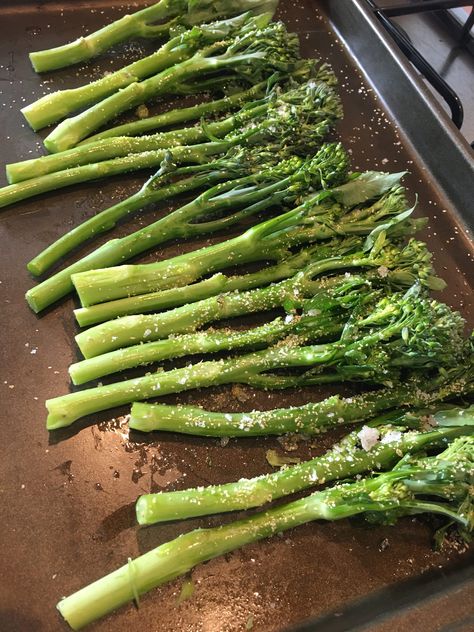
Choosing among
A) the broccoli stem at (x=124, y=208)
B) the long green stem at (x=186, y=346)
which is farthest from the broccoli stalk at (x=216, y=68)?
the long green stem at (x=186, y=346)

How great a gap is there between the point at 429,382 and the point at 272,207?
126cm

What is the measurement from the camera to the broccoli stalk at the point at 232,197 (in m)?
2.78

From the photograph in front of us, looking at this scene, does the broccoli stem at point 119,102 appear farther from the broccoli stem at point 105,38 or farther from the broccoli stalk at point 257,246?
the broccoli stalk at point 257,246

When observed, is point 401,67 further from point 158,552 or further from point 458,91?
point 158,552

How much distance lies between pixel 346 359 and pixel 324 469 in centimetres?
46

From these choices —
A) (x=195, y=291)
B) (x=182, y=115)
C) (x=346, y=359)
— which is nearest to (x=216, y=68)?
(x=182, y=115)

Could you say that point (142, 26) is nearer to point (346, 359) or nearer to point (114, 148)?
point (114, 148)

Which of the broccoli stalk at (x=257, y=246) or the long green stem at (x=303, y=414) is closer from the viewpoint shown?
the long green stem at (x=303, y=414)

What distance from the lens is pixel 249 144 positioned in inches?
119

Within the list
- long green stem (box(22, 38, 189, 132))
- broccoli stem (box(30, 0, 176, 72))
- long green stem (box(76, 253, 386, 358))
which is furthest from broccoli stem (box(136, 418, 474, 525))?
broccoli stem (box(30, 0, 176, 72))

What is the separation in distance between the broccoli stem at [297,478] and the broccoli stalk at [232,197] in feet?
3.79

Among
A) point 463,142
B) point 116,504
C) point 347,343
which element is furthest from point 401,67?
point 116,504

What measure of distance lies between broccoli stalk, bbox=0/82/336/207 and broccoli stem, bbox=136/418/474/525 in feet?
4.89

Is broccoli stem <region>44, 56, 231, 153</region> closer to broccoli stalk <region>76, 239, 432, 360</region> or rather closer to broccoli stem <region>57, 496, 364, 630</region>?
broccoli stalk <region>76, 239, 432, 360</region>
